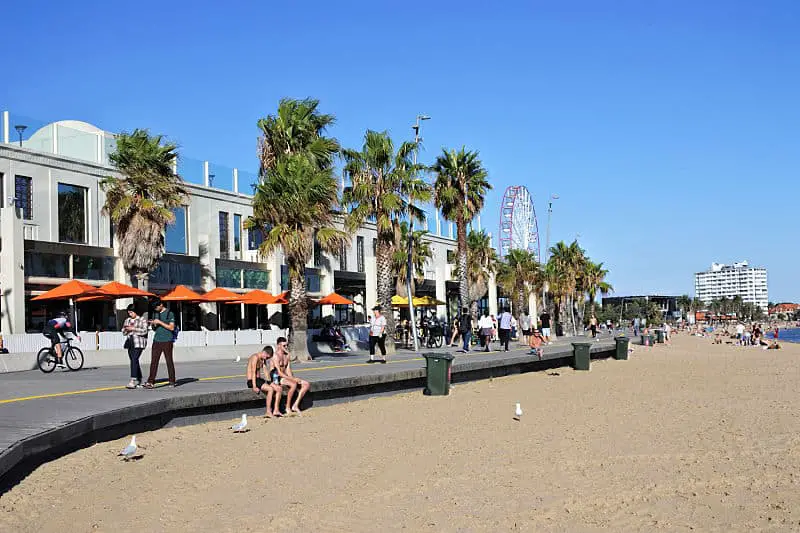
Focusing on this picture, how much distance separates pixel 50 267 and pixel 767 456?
97.2ft

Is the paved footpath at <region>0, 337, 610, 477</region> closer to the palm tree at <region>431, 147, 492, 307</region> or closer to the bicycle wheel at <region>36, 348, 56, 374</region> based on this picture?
the bicycle wheel at <region>36, 348, 56, 374</region>

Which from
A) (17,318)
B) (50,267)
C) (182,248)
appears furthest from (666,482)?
(182,248)

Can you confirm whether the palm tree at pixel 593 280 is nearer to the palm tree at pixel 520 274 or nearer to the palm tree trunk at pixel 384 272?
the palm tree at pixel 520 274

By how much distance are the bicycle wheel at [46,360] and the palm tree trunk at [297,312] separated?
25.8 ft

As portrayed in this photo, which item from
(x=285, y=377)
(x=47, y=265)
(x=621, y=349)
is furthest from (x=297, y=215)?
(x=621, y=349)

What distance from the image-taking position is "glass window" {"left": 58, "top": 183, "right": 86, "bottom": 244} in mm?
35250

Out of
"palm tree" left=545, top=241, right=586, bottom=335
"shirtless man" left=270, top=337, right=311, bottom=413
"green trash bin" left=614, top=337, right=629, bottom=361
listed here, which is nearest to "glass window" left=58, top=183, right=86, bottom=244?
"green trash bin" left=614, top=337, right=629, bottom=361

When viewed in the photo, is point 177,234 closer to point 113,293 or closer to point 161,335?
point 113,293

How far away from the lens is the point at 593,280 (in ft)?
315

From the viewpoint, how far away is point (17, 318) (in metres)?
32.1

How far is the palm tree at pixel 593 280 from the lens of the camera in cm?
9231

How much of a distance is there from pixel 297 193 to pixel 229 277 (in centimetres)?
1810

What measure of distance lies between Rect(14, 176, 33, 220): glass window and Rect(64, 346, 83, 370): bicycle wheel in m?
11.9

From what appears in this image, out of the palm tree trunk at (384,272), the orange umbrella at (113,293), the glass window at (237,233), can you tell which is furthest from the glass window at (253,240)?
the orange umbrella at (113,293)
